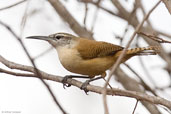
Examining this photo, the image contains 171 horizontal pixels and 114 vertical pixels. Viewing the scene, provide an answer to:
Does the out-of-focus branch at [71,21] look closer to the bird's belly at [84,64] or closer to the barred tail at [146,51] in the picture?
the bird's belly at [84,64]

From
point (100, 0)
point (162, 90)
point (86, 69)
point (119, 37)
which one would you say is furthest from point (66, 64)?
point (162, 90)

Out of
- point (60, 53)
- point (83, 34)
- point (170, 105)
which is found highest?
point (83, 34)

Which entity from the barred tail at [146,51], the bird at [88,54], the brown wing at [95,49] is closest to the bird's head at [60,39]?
the bird at [88,54]

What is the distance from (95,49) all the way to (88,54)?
0.53ft

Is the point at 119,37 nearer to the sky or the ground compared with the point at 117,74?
nearer to the sky

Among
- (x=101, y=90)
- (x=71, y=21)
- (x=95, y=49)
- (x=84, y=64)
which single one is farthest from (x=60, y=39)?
(x=101, y=90)

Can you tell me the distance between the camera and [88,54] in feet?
14.6

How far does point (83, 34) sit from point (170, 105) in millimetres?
2624

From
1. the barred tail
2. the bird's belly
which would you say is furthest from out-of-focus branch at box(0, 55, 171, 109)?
the barred tail

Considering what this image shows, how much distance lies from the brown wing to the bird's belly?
0.08 metres

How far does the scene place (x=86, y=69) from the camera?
167 inches

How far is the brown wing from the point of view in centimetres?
445

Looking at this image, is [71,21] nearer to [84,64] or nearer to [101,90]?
[84,64]

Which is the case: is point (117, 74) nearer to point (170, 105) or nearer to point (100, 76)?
point (100, 76)
